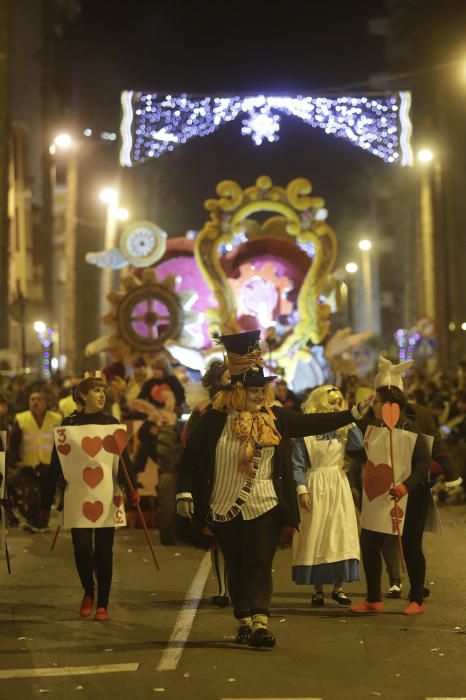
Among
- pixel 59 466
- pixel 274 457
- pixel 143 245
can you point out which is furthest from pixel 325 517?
pixel 143 245

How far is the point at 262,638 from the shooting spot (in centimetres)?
789

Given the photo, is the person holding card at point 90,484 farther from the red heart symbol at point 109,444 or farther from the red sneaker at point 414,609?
the red sneaker at point 414,609

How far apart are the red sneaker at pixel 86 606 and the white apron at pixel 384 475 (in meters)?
2.05

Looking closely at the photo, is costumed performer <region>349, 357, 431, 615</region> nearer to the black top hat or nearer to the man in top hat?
the man in top hat

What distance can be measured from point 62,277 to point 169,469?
6675cm

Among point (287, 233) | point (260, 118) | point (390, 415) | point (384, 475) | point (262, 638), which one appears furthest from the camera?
point (287, 233)

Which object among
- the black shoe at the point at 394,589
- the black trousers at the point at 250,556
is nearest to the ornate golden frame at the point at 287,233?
the black shoe at the point at 394,589

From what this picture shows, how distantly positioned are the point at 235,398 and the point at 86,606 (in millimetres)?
2202

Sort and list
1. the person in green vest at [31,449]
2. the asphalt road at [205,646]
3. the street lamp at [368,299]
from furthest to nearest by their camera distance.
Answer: the street lamp at [368,299], the person in green vest at [31,449], the asphalt road at [205,646]

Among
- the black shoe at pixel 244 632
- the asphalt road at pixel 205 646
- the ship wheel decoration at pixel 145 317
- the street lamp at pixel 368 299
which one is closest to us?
the asphalt road at pixel 205 646

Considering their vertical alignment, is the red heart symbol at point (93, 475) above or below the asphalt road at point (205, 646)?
above

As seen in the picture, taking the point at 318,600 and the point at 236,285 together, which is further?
the point at 236,285

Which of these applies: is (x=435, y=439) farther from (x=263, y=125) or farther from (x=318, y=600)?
(x=263, y=125)

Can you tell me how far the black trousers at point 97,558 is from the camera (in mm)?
9203
